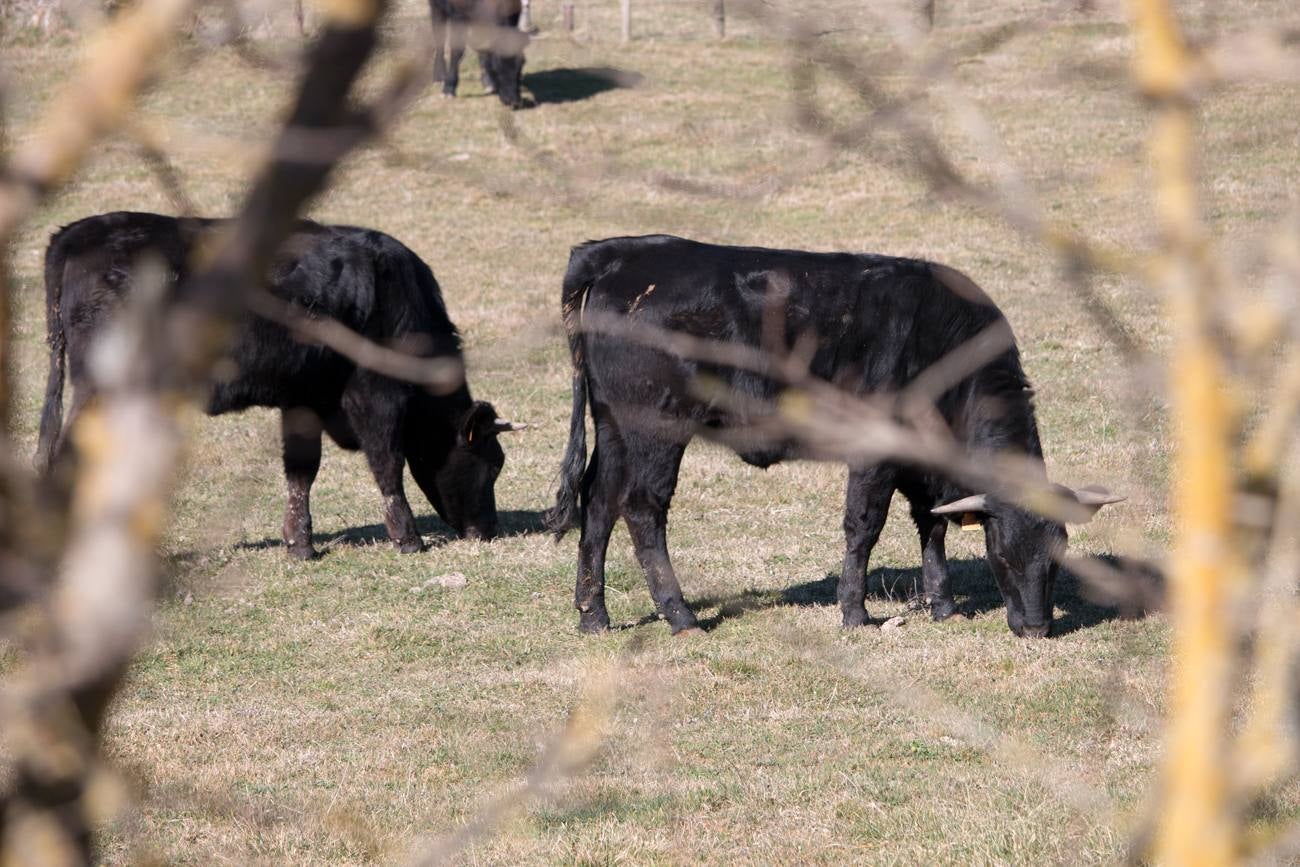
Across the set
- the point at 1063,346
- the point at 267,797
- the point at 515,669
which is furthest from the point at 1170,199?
the point at 1063,346

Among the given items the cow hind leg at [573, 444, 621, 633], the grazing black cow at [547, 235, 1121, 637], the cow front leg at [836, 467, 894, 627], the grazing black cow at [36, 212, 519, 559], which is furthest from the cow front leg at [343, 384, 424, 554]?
the cow front leg at [836, 467, 894, 627]

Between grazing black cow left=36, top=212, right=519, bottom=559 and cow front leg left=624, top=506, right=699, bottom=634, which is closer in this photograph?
cow front leg left=624, top=506, right=699, bottom=634

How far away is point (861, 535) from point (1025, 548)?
0.90 meters

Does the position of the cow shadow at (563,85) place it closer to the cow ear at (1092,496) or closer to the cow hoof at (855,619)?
the cow hoof at (855,619)

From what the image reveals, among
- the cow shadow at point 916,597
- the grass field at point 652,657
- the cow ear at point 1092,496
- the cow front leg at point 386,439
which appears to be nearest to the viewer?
the grass field at point 652,657

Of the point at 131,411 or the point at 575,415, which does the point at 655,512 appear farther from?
the point at 131,411

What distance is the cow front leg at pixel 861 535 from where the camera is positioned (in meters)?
8.66

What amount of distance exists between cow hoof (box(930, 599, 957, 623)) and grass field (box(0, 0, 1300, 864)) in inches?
5.7

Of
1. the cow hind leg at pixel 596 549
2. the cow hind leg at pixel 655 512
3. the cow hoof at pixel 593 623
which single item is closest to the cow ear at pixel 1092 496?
the cow hind leg at pixel 655 512

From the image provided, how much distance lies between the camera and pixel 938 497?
29.1ft

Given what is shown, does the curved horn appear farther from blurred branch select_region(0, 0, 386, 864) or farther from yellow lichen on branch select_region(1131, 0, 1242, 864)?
blurred branch select_region(0, 0, 386, 864)

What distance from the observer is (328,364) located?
10.5 m

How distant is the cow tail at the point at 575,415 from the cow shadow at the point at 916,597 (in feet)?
3.24

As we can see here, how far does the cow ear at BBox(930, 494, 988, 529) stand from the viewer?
8203 mm
